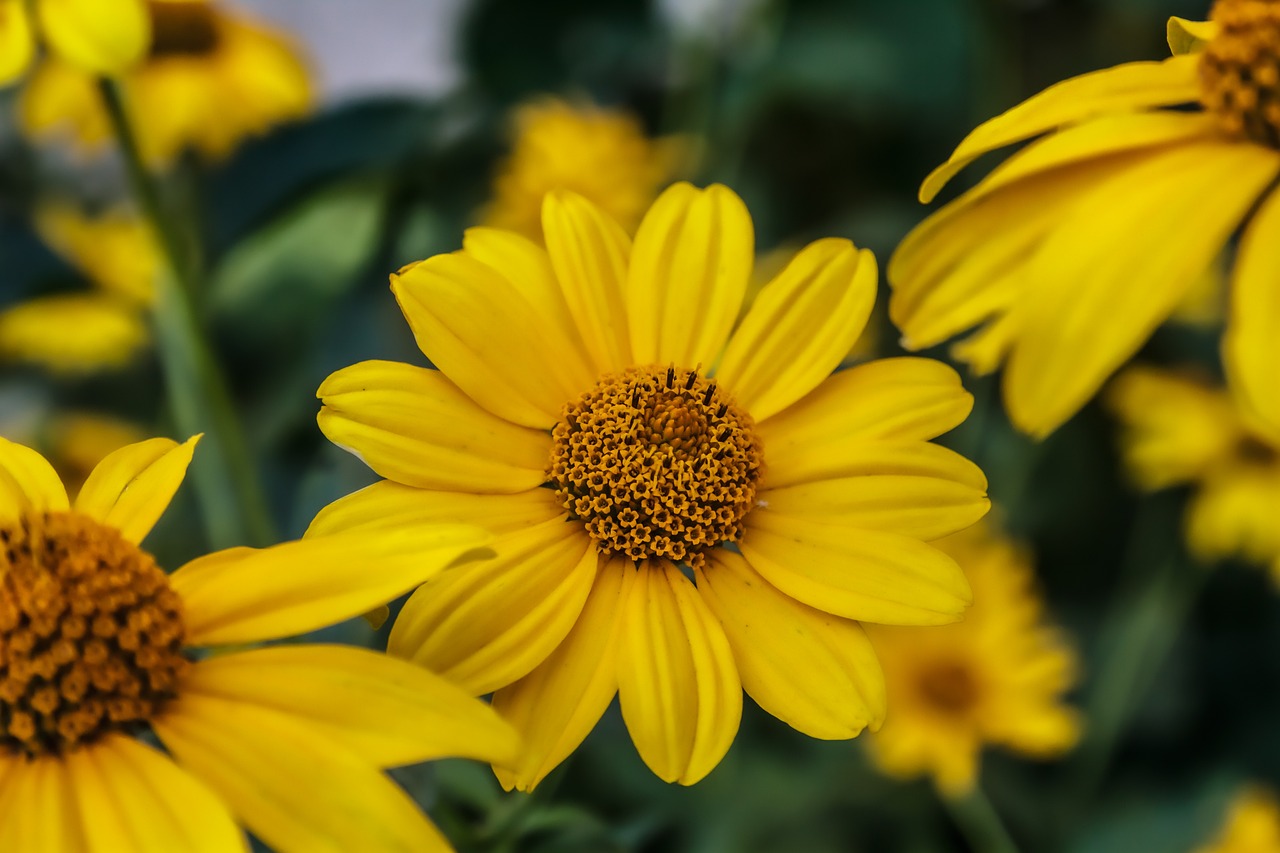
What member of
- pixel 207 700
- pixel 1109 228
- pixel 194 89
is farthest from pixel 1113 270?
pixel 194 89

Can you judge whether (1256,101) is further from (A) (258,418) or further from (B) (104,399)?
(B) (104,399)

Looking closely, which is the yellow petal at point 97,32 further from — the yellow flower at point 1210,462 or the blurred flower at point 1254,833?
the yellow flower at point 1210,462

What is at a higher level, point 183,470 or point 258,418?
point 183,470

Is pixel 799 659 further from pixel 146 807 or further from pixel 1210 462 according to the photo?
pixel 1210 462

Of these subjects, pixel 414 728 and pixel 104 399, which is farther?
pixel 104 399

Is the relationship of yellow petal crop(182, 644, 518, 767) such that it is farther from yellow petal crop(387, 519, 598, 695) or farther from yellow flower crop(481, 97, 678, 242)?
yellow flower crop(481, 97, 678, 242)

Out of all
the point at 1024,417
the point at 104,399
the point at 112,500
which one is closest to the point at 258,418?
the point at 104,399

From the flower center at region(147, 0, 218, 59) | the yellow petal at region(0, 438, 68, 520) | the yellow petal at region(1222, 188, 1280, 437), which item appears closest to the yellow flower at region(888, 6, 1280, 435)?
the yellow petal at region(1222, 188, 1280, 437)
